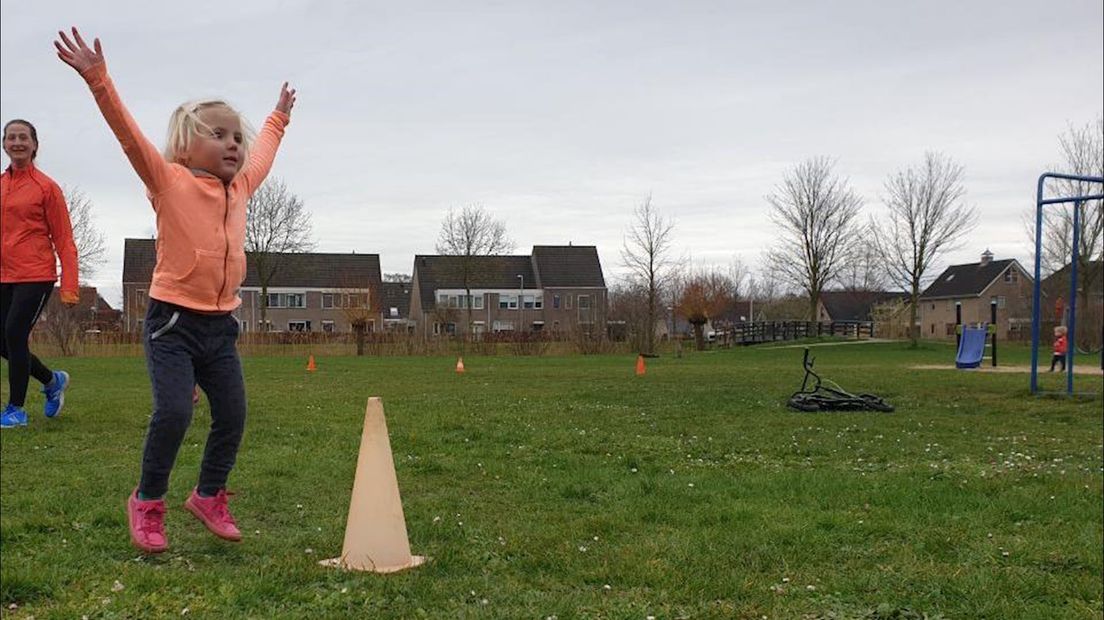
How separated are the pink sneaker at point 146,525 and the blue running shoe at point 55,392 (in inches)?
190

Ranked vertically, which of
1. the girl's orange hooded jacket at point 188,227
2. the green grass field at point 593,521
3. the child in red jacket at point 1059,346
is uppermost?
the girl's orange hooded jacket at point 188,227

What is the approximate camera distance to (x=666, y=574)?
3951 millimetres

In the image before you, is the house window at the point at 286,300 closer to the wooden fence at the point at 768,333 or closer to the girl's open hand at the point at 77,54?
the wooden fence at the point at 768,333

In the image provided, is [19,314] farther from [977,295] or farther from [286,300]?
[977,295]

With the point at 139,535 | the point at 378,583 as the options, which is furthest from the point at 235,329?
the point at 378,583

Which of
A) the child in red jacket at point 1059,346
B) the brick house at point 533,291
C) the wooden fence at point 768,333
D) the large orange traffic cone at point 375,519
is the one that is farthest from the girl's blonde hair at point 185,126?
the brick house at point 533,291

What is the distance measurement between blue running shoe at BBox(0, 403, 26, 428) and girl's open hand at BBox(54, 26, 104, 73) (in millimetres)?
5378

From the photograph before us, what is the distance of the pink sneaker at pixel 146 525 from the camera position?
3893 mm

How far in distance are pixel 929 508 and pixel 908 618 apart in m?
2.19

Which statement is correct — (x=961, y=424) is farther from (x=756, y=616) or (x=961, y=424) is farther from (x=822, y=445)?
(x=756, y=616)

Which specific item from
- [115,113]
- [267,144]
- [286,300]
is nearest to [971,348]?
[267,144]

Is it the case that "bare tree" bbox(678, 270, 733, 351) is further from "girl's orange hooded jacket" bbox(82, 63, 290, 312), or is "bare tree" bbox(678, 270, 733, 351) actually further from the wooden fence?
"girl's orange hooded jacket" bbox(82, 63, 290, 312)

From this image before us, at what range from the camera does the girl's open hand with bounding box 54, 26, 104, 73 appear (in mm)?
3213

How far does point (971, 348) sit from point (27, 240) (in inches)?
949
